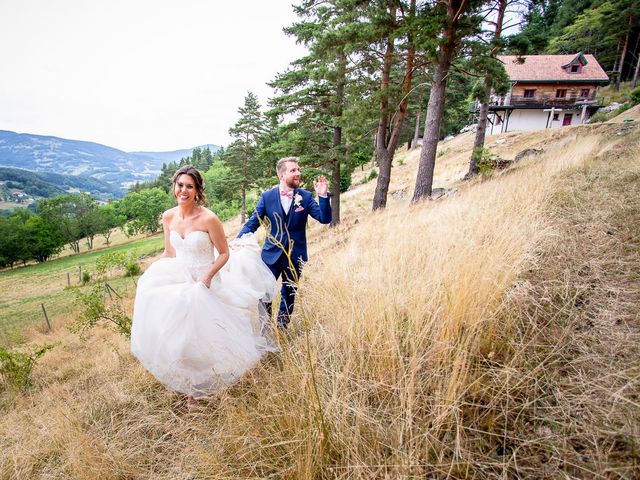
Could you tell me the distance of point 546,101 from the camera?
2992 centimetres

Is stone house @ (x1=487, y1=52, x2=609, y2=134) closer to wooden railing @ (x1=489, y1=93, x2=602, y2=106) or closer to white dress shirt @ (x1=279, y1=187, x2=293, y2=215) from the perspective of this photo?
wooden railing @ (x1=489, y1=93, x2=602, y2=106)

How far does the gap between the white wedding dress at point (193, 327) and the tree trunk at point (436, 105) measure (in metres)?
7.75

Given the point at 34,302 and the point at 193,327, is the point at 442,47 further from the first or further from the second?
the point at 34,302

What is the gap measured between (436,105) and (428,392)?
30.8ft

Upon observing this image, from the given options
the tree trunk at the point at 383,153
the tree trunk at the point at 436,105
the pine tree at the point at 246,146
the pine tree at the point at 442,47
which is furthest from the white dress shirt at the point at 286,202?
the pine tree at the point at 246,146

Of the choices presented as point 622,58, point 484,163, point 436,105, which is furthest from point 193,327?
point 622,58

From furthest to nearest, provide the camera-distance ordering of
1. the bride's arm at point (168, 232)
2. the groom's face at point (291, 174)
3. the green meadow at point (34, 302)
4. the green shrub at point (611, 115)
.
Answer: the green shrub at point (611, 115), the green meadow at point (34, 302), the groom's face at point (291, 174), the bride's arm at point (168, 232)

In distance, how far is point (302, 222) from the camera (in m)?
3.58

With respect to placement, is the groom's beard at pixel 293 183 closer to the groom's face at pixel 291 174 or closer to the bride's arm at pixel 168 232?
the groom's face at pixel 291 174

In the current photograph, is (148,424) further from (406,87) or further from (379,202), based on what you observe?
(406,87)

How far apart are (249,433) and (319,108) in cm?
1380

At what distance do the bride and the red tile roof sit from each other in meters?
36.8

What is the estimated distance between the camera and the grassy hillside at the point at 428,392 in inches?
50.6

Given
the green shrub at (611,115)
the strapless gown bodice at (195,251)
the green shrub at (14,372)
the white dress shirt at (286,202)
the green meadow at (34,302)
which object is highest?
the green shrub at (611,115)
